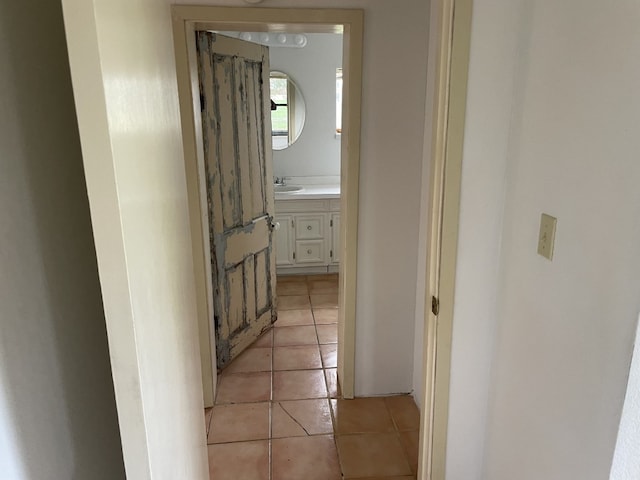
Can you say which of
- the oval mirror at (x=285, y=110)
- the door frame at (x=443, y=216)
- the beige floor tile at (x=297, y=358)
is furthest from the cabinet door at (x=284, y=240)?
the door frame at (x=443, y=216)

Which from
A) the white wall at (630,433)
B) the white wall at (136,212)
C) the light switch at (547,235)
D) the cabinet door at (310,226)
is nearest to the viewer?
the white wall at (136,212)

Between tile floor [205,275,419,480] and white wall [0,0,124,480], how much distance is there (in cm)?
141

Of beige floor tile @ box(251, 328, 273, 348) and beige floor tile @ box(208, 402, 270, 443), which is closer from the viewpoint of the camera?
beige floor tile @ box(208, 402, 270, 443)

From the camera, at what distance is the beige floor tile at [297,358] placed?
2908 mm

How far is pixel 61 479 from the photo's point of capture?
735 mm

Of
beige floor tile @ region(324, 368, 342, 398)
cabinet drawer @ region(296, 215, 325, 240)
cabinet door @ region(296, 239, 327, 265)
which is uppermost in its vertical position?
cabinet drawer @ region(296, 215, 325, 240)

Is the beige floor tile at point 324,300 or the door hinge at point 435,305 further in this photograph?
the beige floor tile at point 324,300

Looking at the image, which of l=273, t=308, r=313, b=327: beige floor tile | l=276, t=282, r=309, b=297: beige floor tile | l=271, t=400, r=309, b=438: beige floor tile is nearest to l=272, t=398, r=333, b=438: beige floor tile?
l=271, t=400, r=309, b=438: beige floor tile

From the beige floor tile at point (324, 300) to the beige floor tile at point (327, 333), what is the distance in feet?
1.22

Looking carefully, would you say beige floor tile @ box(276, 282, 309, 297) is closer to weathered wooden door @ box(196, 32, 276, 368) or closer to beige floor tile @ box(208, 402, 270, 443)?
weathered wooden door @ box(196, 32, 276, 368)

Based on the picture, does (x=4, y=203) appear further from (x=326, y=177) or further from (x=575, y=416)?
(x=326, y=177)

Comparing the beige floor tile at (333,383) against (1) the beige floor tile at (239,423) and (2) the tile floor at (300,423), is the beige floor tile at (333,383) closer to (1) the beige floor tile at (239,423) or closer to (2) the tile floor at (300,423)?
(2) the tile floor at (300,423)

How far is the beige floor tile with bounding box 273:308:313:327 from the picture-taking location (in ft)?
11.6

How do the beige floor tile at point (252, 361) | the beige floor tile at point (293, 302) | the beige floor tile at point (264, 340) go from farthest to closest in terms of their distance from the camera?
the beige floor tile at point (293, 302), the beige floor tile at point (264, 340), the beige floor tile at point (252, 361)
